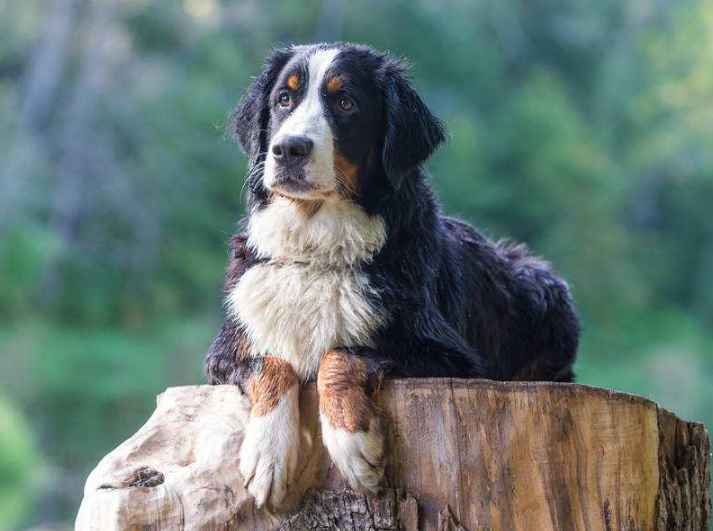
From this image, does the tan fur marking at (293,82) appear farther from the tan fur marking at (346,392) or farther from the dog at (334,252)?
the tan fur marking at (346,392)

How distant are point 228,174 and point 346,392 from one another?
46.9 feet

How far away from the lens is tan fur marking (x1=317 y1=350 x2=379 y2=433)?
3498 millimetres

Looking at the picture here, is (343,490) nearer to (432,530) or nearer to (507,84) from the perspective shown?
(432,530)

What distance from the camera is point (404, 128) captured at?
163 inches

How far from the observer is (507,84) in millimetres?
Answer: 21625

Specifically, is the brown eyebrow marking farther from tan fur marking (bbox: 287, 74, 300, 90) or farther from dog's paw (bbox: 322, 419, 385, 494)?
dog's paw (bbox: 322, 419, 385, 494)

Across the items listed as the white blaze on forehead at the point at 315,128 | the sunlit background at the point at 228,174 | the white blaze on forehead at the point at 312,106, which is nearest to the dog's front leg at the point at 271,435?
the white blaze on forehead at the point at 315,128

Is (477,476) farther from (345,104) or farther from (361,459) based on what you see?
(345,104)

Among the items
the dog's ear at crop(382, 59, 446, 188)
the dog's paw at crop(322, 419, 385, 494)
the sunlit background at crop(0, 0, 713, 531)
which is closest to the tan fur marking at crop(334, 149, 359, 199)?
the dog's ear at crop(382, 59, 446, 188)

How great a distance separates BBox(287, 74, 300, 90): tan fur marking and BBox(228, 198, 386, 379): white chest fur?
45 centimetres

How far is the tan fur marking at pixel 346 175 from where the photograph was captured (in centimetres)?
396

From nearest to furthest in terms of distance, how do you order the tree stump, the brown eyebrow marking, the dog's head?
the tree stump, the dog's head, the brown eyebrow marking

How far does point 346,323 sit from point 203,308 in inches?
549

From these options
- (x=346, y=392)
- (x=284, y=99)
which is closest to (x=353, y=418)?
(x=346, y=392)
